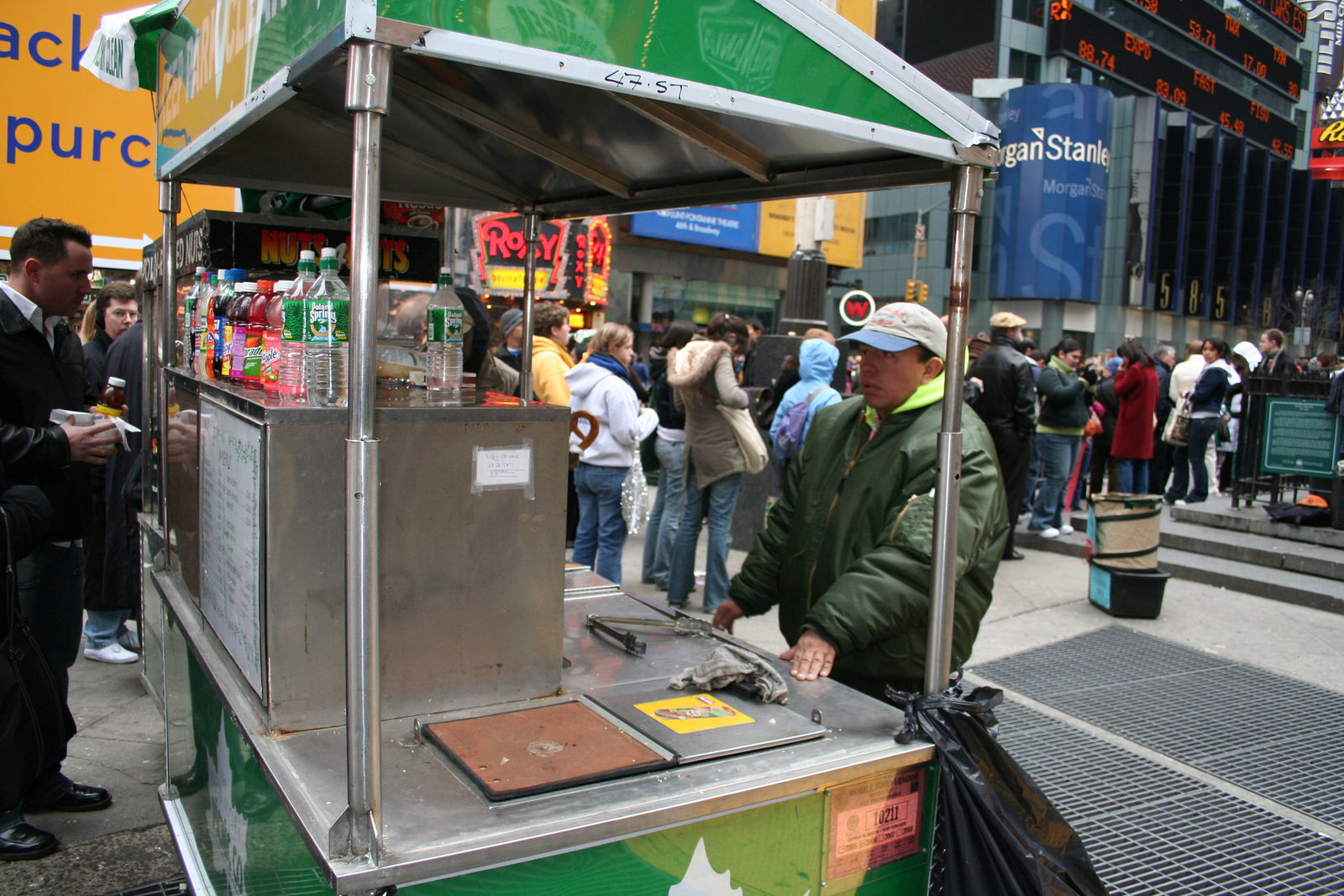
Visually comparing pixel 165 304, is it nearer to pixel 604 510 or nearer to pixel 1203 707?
pixel 604 510

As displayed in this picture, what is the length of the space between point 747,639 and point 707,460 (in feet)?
4.04

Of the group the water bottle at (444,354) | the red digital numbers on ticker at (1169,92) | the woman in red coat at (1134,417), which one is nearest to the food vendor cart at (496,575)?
the water bottle at (444,354)

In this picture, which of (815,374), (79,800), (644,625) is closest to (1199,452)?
(815,374)

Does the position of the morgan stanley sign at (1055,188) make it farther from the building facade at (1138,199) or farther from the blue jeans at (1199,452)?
the blue jeans at (1199,452)

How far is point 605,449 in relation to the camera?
6.09 m

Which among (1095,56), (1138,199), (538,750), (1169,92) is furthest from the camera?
(1169,92)

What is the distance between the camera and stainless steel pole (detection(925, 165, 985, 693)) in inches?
81.7

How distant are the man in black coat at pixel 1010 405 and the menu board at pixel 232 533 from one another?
6537 millimetres

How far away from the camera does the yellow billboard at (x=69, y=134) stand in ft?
17.1

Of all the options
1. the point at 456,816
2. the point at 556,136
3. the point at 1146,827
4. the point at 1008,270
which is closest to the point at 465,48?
the point at 556,136

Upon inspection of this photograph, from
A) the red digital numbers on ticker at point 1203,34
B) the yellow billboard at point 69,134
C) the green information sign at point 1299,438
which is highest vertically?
the red digital numbers on ticker at point 1203,34

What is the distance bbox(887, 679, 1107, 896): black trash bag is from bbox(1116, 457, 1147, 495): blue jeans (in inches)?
363

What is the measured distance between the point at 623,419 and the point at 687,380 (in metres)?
0.59

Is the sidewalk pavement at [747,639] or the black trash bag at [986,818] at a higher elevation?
the black trash bag at [986,818]
